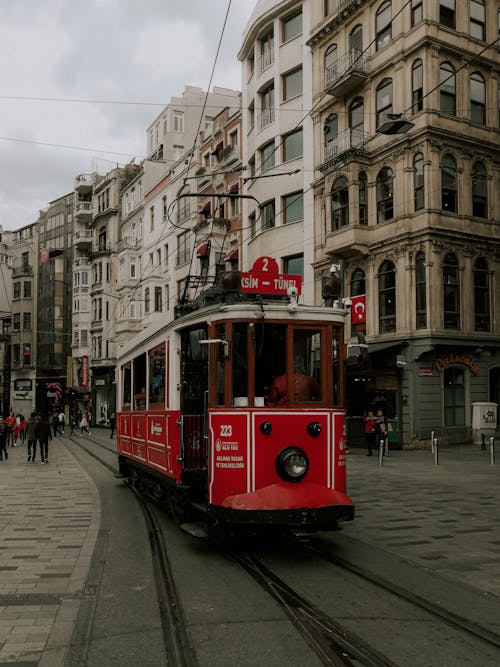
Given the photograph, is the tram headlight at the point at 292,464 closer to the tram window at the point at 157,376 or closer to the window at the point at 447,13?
the tram window at the point at 157,376

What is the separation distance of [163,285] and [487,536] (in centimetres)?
4161

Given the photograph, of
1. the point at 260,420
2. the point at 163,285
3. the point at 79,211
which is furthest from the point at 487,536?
the point at 79,211

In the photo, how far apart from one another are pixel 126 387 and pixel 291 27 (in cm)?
2499

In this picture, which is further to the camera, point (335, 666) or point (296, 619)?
point (296, 619)

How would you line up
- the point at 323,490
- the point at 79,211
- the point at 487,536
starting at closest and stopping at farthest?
1. the point at 323,490
2. the point at 487,536
3. the point at 79,211

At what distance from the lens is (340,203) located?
2912 centimetres

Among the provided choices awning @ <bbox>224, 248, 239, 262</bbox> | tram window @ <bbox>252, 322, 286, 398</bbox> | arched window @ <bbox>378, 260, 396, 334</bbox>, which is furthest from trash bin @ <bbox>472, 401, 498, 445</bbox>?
tram window @ <bbox>252, 322, 286, 398</bbox>

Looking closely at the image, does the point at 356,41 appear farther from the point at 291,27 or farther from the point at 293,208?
the point at 293,208

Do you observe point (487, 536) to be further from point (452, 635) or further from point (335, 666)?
point (335, 666)

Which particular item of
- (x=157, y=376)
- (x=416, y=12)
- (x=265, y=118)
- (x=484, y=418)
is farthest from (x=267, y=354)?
(x=265, y=118)

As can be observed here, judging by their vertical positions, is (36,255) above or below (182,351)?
above

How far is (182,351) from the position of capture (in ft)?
32.0

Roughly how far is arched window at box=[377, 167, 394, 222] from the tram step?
2015 centimetres

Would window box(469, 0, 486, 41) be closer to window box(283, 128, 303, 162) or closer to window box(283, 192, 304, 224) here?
window box(283, 128, 303, 162)
